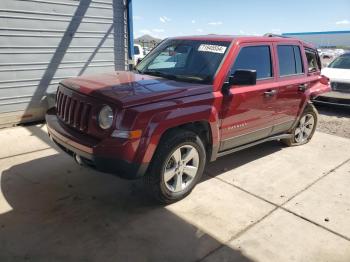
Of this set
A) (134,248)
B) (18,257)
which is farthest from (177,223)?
(18,257)

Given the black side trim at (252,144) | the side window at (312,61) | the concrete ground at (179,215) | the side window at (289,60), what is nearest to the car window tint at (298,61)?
the side window at (289,60)

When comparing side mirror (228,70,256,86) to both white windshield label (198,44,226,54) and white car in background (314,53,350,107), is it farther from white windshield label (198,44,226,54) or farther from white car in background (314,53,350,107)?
white car in background (314,53,350,107)

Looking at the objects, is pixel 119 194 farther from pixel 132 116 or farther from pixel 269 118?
pixel 269 118

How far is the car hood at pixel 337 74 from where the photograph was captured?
8969mm

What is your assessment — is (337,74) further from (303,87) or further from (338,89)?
(303,87)

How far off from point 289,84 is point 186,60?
1.72 meters

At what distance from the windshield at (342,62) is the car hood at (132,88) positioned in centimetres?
782

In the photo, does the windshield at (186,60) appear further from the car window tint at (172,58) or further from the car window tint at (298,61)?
the car window tint at (298,61)

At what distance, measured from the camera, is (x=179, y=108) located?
11.7 feet

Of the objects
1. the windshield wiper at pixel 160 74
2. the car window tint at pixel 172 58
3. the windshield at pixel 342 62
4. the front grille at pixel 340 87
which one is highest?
Result: the car window tint at pixel 172 58

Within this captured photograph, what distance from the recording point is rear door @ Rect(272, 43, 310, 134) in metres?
5.01

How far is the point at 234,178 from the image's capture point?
4.68 meters

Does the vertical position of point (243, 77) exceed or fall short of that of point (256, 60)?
it falls short

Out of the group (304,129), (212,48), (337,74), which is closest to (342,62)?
(337,74)
